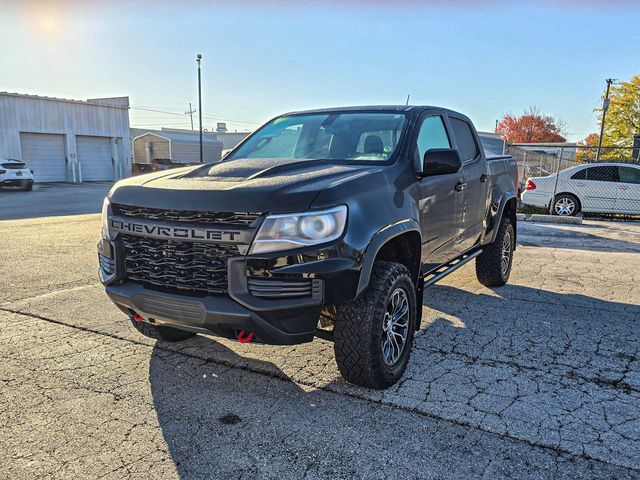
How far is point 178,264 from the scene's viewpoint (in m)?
2.99

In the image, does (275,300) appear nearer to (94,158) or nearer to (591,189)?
(591,189)

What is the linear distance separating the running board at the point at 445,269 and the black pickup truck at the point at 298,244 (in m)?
0.18

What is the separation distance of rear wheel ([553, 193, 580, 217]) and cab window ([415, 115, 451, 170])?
34.4 feet

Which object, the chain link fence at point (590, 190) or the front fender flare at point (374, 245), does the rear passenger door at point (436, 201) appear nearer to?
the front fender flare at point (374, 245)

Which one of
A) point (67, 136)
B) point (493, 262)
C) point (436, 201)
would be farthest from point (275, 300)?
point (67, 136)

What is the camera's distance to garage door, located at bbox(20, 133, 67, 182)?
27953 mm

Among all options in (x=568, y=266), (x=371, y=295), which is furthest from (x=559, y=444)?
(x=568, y=266)

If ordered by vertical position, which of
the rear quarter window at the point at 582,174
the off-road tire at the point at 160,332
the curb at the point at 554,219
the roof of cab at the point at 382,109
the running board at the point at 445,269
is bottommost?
the curb at the point at 554,219

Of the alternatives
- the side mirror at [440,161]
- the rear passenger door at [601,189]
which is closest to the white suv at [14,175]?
the rear passenger door at [601,189]

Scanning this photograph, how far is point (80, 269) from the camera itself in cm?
678

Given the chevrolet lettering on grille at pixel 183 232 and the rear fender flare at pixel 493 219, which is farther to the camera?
the rear fender flare at pixel 493 219

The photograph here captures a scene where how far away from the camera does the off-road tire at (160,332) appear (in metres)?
3.71

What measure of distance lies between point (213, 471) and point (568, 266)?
21.4ft

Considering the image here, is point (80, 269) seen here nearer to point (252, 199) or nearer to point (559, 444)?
point (252, 199)
